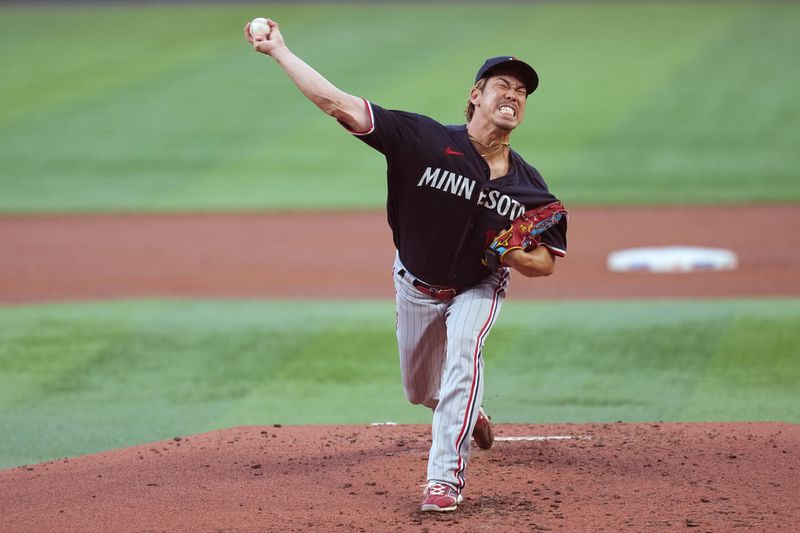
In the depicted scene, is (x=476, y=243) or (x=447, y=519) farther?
(x=476, y=243)

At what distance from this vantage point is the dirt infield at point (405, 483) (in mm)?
4898

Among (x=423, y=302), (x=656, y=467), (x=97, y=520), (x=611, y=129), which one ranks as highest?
(x=611, y=129)

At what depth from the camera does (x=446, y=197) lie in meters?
5.22

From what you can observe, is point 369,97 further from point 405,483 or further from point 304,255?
point 405,483

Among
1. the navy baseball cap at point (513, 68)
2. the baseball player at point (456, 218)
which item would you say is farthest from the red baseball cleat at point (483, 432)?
the navy baseball cap at point (513, 68)

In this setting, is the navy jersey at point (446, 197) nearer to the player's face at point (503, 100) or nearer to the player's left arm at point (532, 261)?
the player's left arm at point (532, 261)

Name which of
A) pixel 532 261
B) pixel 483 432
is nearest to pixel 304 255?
pixel 483 432

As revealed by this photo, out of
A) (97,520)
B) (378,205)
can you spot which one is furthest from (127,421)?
(378,205)

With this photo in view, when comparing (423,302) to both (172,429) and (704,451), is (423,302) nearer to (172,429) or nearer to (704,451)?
(704,451)

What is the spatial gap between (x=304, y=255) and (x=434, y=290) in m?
7.45

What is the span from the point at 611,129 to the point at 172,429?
1290 cm

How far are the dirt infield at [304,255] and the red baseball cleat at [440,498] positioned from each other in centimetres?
564

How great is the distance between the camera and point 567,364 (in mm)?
8352

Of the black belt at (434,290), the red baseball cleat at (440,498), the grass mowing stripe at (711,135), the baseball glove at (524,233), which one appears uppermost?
the grass mowing stripe at (711,135)
